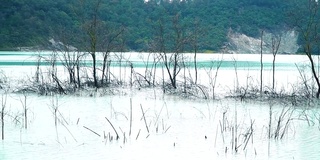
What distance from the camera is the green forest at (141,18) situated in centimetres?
6994

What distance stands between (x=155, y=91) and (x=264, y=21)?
7808 centimetres

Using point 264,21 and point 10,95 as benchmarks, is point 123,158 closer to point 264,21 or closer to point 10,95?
point 10,95

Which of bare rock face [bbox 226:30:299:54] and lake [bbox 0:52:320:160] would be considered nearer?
lake [bbox 0:52:320:160]

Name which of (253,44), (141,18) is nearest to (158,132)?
(141,18)

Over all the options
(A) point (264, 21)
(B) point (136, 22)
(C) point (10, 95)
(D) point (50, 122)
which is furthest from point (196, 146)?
(A) point (264, 21)

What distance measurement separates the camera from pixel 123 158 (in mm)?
8203

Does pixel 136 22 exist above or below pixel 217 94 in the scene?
above

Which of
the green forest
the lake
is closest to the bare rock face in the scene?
the green forest

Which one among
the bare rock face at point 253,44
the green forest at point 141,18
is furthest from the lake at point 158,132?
the bare rock face at point 253,44

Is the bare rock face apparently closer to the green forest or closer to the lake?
the green forest

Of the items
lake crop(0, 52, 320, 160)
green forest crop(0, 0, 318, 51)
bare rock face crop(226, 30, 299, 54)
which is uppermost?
green forest crop(0, 0, 318, 51)

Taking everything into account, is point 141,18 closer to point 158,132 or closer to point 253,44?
point 253,44

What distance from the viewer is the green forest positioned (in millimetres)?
69938

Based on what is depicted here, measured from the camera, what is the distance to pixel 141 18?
3440 inches
